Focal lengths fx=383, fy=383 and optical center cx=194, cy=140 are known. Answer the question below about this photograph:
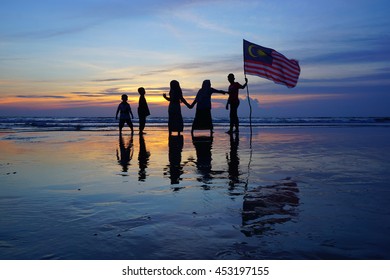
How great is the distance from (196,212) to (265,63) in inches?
539

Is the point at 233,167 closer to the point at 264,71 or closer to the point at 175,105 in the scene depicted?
the point at 175,105

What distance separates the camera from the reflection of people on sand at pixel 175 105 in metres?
16.4

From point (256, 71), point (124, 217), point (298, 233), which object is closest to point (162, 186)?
point (124, 217)

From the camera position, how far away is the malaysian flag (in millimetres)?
16891

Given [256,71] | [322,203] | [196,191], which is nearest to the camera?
[322,203]

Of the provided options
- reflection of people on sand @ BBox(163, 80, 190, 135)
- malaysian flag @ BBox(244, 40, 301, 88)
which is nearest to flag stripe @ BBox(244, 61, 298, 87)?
malaysian flag @ BBox(244, 40, 301, 88)

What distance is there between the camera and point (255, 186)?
582 centimetres

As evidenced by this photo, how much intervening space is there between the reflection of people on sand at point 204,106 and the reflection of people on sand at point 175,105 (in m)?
0.82

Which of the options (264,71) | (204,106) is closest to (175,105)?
(204,106)

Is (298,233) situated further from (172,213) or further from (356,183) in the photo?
(356,183)

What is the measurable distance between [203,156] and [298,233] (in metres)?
6.47

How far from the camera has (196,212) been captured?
433 centimetres

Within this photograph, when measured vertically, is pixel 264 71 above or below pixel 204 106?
above
